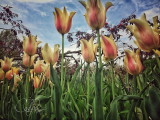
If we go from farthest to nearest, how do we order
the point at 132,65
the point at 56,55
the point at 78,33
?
1. the point at 78,33
2. the point at 56,55
3. the point at 132,65

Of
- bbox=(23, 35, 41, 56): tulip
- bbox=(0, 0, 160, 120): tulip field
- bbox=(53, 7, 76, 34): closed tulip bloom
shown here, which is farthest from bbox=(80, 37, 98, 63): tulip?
bbox=(23, 35, 41, 56): tulip

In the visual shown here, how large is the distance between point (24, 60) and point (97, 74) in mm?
823

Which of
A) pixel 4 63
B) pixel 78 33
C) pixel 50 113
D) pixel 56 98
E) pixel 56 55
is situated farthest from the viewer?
pixel 78 33

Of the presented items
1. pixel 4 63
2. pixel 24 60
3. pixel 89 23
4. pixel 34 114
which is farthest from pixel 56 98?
pixel 4 63

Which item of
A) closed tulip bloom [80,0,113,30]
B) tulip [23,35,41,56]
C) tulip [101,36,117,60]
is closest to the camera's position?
closed tulip bloom [80,0,113,30]

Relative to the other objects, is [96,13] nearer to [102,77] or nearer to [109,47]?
[109,47]

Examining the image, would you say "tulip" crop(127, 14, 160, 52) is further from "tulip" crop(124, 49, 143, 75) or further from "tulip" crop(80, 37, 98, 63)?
"tulip" crop(80, 37, 98, 63)

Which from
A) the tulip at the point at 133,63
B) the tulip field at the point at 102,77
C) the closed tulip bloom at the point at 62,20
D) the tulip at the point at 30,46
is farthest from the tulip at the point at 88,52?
the tulip at the point at 30,46

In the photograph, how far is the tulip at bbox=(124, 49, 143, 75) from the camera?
80 cm

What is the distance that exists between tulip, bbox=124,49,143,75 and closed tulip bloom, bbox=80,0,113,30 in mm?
261

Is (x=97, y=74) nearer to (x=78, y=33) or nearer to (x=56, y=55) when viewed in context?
(x=56, y=55)

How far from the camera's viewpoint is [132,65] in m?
0.81

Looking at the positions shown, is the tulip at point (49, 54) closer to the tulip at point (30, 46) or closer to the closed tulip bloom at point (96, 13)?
the tulip at point (30, 46)

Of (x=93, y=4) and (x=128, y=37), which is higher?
(x=128, y=37)
